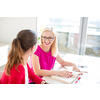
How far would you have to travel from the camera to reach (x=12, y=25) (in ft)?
9.74

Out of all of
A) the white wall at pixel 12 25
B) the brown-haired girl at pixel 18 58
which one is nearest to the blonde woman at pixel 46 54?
the brown-haired girl at pixel 18 58

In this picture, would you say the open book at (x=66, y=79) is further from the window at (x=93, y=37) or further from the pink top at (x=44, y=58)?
the window at (x=93, y=37)

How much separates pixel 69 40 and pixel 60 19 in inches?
20.2

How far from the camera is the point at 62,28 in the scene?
300 cm

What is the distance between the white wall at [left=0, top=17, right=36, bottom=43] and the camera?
2824 millimetres

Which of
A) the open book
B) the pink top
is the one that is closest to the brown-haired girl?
the open book

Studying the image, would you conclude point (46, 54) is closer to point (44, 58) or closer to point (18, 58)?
point (44, 58)

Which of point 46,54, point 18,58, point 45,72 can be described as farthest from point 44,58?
point 18,58

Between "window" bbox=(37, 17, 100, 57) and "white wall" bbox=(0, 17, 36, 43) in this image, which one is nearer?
"window" bbox=(37, 17, 100, 57)

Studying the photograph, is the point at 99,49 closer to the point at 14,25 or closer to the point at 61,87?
the point at 14,25

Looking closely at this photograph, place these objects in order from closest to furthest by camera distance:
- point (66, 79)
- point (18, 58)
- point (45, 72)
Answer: point (18, 58) < point (66, 79) < point (45, 72)

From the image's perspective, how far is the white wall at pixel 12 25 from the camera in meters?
2.82

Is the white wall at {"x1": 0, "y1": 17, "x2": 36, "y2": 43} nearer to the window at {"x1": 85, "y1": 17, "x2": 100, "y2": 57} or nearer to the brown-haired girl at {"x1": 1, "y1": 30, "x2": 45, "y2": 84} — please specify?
the window at {"x1": 85, "y1": 17, "x2": 100, "y2": 57}

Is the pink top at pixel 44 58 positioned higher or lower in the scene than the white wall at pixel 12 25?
lower
